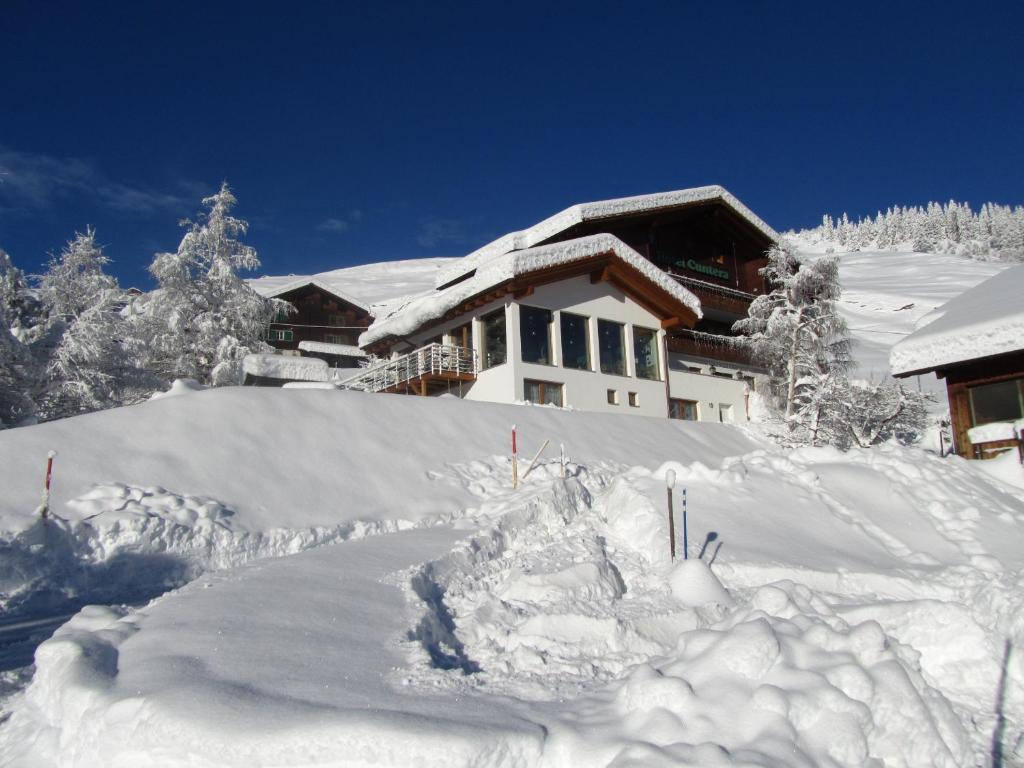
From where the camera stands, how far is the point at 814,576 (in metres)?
7.95

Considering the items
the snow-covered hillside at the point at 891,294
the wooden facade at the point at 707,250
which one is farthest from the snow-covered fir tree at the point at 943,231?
the wooden facade at the point at 707,250

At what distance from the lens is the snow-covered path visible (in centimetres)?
333

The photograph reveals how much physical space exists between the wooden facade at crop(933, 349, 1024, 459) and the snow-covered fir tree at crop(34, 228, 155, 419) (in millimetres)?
20179

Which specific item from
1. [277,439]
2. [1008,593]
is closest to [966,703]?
[1008,593]

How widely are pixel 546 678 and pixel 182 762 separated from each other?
7.47 feet

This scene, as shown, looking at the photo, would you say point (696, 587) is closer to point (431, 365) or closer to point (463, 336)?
point (431, 365)

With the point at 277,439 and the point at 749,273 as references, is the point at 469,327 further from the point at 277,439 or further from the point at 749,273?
the point at 749,273

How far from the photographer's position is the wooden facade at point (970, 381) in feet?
50.4

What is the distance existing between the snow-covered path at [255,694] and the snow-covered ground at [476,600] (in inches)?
0.7

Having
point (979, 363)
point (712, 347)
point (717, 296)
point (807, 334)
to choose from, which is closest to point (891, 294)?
point (717, 296)

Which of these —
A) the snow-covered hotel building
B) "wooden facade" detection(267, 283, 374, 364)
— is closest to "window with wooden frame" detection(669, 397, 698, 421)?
the snow-covered hotel building

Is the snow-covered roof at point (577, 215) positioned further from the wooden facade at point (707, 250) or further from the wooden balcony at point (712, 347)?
the wooden balcony at point (712, 347)

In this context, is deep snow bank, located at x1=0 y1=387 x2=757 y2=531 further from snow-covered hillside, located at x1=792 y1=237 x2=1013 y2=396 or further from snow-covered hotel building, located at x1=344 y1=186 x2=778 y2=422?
snow-covered hillside, located at x1=792 y1=237 x2=1013 y2=396

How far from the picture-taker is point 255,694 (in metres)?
3.86
